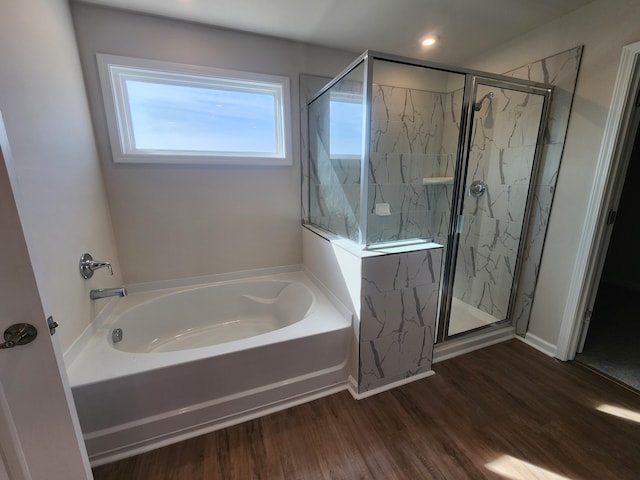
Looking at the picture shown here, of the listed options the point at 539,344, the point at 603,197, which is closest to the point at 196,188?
the point at 603,197

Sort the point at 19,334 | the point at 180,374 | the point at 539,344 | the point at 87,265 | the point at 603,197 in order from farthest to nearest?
the point at 539,344 < the point at 603,197 < the point at 87,265 < the point at 180,374 < the point at 19,334

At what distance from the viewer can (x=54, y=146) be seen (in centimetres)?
138

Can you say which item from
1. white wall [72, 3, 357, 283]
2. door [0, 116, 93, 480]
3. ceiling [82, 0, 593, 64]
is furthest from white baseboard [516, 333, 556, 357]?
door [0, 116, 93, 480]

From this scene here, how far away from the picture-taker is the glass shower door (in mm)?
1882

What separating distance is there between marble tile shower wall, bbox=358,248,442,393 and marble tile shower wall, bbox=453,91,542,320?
1.77 ft

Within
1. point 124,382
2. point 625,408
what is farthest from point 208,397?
point 625,408

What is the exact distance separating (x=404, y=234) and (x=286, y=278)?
3.65ft

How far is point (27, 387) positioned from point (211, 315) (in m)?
1.44

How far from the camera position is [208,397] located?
4.60ft

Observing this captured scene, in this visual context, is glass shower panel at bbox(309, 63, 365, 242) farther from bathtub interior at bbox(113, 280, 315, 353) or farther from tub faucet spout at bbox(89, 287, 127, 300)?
tub faucet spout at bbox(89, 287, 127, 300)

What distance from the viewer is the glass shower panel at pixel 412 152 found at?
5.70 feet

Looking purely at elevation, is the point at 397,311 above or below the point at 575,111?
below

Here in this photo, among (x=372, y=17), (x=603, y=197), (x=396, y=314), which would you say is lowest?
(x=396, y=314)

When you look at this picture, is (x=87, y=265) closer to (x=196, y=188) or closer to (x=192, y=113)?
(x=196, y=188)
